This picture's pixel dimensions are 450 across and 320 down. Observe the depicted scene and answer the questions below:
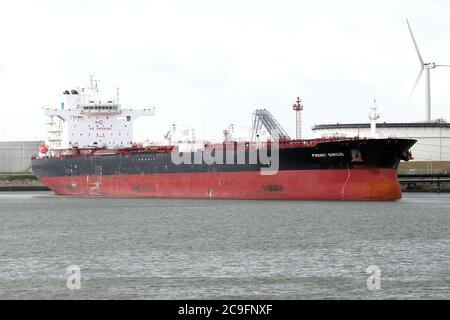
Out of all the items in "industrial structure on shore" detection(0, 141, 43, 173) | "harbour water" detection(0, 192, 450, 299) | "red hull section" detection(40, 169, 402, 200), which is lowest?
"harbour water" detection(0, 192, 450, 299)

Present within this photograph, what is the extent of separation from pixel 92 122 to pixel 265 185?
61.4ft

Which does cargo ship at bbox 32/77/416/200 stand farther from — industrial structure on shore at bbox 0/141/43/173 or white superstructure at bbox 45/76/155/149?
industrial structure on shore at bbox 0/141/43/173

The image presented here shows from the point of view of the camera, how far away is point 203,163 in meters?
43.2

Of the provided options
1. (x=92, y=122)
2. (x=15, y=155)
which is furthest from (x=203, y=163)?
(x=15, y=155)

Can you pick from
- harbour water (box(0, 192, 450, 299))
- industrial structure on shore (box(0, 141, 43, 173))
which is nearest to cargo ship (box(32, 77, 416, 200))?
harbour water (box(0, 192, 450, 299))

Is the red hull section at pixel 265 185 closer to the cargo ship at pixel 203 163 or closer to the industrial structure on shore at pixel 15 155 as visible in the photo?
the cargo ship at pixel 203 163

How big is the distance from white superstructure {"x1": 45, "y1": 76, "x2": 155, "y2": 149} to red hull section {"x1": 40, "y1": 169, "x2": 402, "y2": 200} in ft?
20.3

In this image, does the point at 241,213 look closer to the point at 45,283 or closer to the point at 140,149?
the point at 140,149

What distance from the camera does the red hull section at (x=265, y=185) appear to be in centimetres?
3850

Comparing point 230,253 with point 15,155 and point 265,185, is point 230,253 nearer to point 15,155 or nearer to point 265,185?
point 265,185

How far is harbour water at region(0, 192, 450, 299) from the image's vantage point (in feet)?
58.1

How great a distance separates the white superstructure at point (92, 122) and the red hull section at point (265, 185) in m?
6.19

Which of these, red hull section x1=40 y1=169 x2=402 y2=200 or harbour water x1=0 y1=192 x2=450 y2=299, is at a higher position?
red hull section x1=40 y1=169 x2=402 y2=200

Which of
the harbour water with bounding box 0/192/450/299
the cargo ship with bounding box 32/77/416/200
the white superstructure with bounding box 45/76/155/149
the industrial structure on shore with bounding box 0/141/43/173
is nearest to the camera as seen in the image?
the harbour water with bounding box 0/192/450/299
